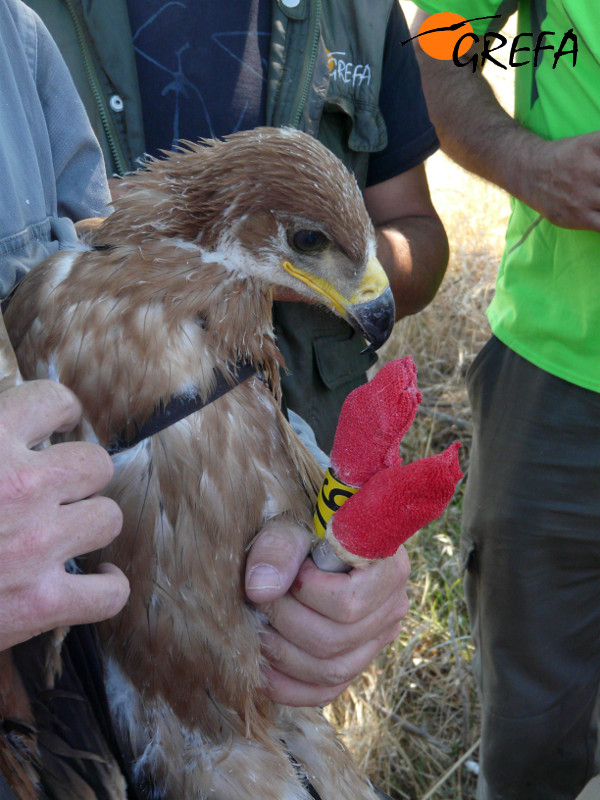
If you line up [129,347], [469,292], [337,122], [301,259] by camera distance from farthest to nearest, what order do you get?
1. [469,292]
2. [337,122]
3. [301,259]
4. [129,347]

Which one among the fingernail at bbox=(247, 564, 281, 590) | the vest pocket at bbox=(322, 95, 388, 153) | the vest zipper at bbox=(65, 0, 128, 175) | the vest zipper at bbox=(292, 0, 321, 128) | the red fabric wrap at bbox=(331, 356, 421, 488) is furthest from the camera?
the vest pocket at bbox=(322, 95, 388, 153)

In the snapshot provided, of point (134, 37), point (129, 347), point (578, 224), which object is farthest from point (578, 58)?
point (129, 347)

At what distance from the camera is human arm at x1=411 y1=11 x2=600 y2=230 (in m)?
2.18

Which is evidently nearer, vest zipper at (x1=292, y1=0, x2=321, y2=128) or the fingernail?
the fingernail

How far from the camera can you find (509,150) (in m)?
2.50

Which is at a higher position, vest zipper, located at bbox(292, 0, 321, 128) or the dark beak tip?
vest zipper, located at bbox(292, 0, 321, 128)

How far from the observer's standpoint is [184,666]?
1.32 m

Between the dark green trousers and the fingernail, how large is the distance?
159 centimetres

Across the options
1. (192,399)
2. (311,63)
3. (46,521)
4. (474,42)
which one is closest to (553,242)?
(474,42)

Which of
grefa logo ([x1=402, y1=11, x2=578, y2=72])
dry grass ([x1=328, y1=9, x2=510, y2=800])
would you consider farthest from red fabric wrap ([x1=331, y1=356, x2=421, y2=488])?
dry grass ([x1=328, y1=9, x2=510, y2=800])

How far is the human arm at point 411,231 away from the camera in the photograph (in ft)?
8.60

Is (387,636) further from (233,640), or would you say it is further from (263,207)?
(263,207)

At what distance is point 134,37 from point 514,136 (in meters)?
1.29

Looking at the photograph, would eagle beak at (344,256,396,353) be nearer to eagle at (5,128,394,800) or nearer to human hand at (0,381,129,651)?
eagle at (5,128,394,800)
